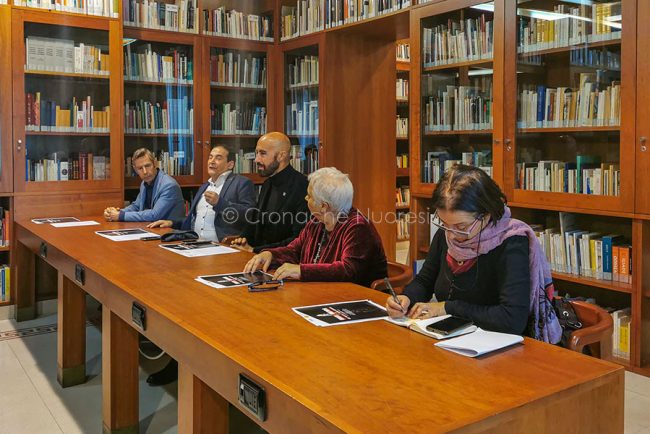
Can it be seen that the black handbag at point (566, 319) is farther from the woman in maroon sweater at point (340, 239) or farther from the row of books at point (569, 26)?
the row of books at point (569, 26)

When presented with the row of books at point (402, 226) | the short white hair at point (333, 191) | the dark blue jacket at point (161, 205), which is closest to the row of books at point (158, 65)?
the dark blue jacket at point (161, 205)

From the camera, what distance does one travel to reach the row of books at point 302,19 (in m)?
5.69

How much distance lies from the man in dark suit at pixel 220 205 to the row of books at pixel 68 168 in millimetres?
935

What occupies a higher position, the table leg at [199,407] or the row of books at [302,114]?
the row of books at [302,114]

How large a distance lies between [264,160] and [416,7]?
1.59m

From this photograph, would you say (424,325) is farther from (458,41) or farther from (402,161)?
(402,161)

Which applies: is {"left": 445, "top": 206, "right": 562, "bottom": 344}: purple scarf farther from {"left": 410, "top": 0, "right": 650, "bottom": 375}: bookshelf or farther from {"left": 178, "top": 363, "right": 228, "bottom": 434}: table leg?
{"left": 410, "top": 0, "right": 650, "bottom": 375}: bookshelf

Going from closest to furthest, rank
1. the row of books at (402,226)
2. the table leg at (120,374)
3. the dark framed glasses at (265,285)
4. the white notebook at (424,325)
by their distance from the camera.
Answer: the white notebook at (424,325) → the dark framed glasses at (265,285) → the table leg at (120,374) → the row of books at (402,226)

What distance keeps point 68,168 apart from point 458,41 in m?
3.15

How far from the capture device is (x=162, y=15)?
5641mm

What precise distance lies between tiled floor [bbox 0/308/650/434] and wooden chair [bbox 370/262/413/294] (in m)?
0.89

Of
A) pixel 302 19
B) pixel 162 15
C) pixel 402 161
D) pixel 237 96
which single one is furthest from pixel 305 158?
pixel 402 161

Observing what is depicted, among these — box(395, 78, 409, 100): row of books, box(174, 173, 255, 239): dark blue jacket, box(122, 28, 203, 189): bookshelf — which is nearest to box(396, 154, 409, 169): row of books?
box(395, 78, 409, 100): row of books

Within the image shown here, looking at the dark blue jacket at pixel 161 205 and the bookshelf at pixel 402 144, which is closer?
the dark blue jacket at pixel 161 205
